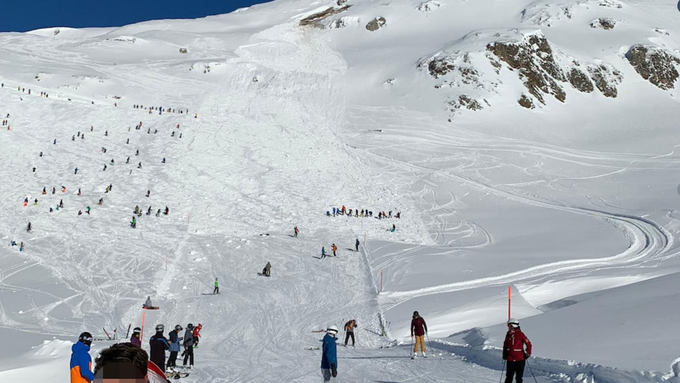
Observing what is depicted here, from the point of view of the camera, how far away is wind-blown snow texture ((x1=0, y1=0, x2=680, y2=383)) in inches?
634

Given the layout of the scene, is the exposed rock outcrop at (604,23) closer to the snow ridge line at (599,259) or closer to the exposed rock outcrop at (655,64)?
the exposed rock outcrop at (655,64)

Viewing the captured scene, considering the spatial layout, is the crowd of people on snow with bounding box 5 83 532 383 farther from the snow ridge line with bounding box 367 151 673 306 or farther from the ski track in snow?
the ski track in snow

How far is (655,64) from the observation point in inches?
3644

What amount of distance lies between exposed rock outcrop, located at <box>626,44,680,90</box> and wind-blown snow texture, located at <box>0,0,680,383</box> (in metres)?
0.45

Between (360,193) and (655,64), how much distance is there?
69134 millimetres

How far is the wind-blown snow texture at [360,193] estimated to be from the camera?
16.1m

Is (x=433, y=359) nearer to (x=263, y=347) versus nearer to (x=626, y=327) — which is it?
(x=626, y=327)

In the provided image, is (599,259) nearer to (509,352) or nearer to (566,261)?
(566,261)

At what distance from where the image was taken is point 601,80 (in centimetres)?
8781

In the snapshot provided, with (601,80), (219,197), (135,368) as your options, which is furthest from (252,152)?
(601,80)

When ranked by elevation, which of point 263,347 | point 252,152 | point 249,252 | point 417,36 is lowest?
point 263,347

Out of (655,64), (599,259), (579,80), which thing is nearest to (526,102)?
(579,80)

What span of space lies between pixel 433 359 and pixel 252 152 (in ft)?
139

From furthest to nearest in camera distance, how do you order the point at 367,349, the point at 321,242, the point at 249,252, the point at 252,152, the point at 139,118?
the point at 139,118 → the point at 252,152 → the point at 321,242 → the point at 249,252 → the point at 367,349
